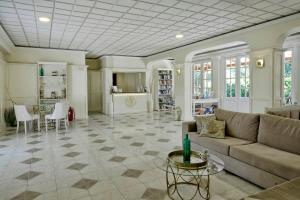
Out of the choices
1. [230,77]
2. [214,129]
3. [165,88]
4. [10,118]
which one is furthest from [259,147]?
[165,88]

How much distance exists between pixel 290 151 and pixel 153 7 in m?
3.09

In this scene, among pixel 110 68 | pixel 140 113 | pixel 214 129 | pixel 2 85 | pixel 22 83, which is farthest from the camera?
pixel 140 113

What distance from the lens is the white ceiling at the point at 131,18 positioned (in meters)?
3.73

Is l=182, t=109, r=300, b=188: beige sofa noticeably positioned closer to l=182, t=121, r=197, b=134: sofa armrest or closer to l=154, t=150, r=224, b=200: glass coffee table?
l=182, t=121, r=197, b=134: sofa armrest

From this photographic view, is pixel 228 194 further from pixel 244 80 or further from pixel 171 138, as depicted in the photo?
pixel 244 80

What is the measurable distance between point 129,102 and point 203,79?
3.57 m

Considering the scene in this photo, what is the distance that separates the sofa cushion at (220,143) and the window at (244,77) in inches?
211

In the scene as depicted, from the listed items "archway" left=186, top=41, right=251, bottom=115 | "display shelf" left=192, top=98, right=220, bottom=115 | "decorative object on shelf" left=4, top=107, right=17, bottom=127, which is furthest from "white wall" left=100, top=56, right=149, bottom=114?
"decorative object on shelf" left=4, top=107, right=17, bottom=127

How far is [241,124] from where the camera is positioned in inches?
138

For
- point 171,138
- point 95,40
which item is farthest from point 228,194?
point 95,40

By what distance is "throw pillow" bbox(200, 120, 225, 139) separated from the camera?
11.8 ft

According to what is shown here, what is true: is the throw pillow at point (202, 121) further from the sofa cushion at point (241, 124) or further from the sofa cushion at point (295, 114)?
the sofa cushion at point (295, 114)

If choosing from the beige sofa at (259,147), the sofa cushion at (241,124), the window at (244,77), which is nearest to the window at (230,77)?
the window at (244,77)

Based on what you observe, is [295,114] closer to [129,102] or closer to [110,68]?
[129,102]
